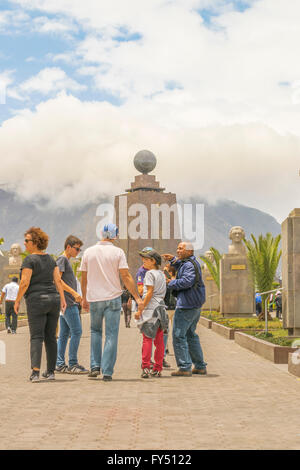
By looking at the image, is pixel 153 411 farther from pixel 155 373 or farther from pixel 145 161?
pixel 145 161

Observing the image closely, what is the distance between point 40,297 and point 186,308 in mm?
1928

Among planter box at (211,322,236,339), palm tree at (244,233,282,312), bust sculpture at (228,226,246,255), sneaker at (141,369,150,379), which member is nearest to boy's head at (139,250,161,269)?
sneaker at (141,369,150,379)

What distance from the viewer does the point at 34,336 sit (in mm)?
9508

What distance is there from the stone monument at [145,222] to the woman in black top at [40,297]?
6605cm

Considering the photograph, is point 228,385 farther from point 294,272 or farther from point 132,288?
point 294,272

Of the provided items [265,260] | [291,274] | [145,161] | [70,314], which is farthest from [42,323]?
[145,161]

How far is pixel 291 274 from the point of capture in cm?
1581

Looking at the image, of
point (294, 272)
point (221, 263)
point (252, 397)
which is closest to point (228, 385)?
point (252, 397)

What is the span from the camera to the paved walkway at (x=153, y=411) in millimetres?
→ 5617

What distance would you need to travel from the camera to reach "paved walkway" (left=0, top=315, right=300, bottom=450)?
18.4 feet

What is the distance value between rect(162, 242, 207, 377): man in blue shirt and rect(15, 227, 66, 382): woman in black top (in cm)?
153
